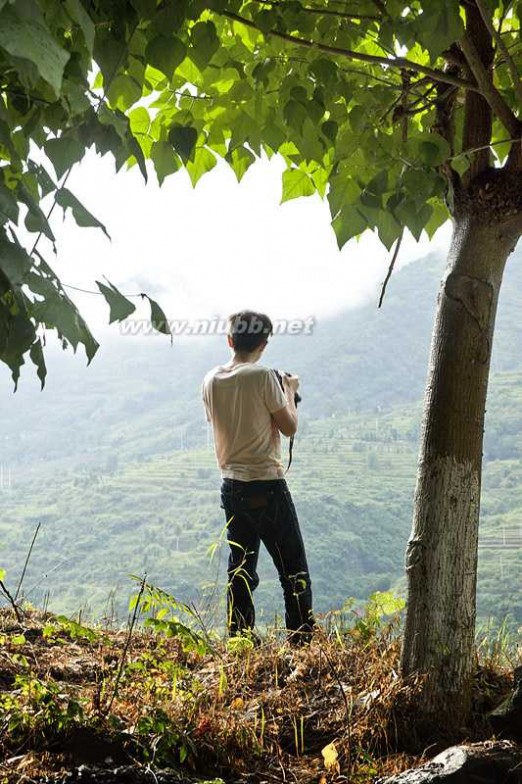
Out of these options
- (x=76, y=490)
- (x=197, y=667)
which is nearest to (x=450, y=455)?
(x=197, y=667)

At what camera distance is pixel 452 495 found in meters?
2.94

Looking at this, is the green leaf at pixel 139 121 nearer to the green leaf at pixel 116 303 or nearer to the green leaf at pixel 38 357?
the green leaf at pixel 38 357

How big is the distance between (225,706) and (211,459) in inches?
3424

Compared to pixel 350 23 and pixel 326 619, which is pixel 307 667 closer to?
pixel 326 619

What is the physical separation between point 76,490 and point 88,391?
A: 24.4m

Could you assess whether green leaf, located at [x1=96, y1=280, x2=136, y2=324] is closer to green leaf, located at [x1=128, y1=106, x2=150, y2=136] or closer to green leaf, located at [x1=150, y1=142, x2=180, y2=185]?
green leaf, located at [x1=150, y1=142, x2=180, y2=185]

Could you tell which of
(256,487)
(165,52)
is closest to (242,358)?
(256,487)

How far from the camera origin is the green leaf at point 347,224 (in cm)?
257

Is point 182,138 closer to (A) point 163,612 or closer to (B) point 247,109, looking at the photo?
(B) point 247,109

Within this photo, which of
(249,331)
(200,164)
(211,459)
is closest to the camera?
(200,164)

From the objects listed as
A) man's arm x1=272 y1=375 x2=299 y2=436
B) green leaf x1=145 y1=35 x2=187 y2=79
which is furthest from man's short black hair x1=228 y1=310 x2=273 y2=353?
green leaf x1=145 y1=35 x2=187 y2=79

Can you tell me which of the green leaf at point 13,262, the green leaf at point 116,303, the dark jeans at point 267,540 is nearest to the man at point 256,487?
the dark jeans at point 267,540

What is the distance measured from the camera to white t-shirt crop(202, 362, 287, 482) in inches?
159

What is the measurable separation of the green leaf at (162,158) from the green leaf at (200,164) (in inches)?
12.0
